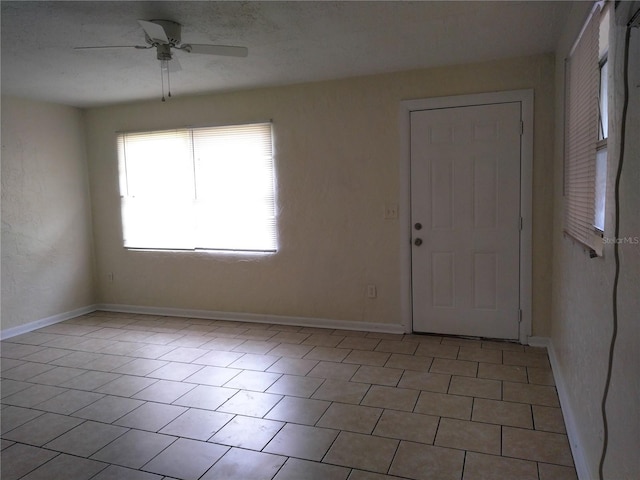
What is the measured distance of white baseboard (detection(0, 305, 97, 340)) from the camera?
4.64 metres

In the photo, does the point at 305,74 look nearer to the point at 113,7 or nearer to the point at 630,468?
the point at 113,7

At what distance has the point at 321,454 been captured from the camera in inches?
94.7

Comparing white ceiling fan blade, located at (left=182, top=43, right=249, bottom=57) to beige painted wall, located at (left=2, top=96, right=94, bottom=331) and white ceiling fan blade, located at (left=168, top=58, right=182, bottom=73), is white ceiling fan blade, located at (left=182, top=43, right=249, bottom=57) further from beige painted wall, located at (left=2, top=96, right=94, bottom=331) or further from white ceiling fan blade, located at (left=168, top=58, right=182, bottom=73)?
beige painted wall, located at (left=2, top=96, right=94, bottom=331)

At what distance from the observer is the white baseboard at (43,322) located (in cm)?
464

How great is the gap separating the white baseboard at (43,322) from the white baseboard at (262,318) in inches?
7.9

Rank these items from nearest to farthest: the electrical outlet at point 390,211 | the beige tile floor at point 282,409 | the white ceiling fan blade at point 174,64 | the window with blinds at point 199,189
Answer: the beige tile floor at point 282,409 < the white ceiling fan blade at point 174,64 < the electrical outlet at point 390,211 < the window with blinds at point 199,189

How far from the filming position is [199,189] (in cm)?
503

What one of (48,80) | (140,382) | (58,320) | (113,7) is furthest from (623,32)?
(58,320)

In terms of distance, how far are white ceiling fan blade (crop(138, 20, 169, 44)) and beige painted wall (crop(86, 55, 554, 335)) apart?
1508 mm

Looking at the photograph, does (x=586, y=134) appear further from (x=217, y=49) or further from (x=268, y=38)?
(x=217, y=49)

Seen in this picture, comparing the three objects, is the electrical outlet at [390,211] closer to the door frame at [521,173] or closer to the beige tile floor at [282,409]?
the door frame at [521,173]

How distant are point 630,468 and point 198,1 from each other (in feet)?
9.12

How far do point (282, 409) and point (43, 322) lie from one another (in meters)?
3.47

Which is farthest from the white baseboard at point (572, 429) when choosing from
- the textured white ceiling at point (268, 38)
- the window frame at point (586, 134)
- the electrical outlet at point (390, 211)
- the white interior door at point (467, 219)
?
the textured white ceiling at point (268, 38)
